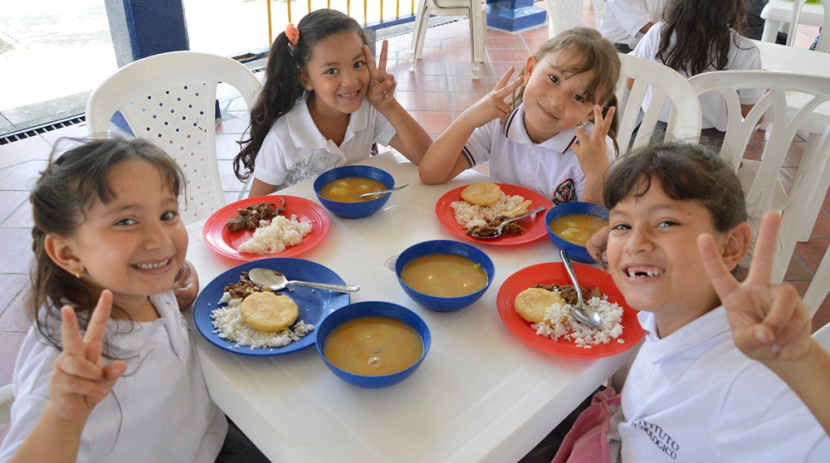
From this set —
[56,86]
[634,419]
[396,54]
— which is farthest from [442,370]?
[396,54]

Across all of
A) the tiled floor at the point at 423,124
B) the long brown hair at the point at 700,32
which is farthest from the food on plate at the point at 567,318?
the long brown hair at the point at 700,32

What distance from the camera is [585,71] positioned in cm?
156

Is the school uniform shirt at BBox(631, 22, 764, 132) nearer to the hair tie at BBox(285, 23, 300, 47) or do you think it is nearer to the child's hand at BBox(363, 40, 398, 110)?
the child's hand at BBox(363, 40, 398, 110)

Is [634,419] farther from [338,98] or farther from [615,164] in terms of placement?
[338,98]

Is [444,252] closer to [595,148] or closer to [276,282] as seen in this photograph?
[276,282]

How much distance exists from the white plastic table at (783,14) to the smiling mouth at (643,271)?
3.09 meters

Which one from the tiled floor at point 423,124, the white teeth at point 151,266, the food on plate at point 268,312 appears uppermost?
the white teeth at point 151,266

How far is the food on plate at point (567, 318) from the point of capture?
1055 mm

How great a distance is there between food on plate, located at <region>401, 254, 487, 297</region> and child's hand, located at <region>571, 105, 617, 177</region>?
45cm

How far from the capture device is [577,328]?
1.08 meters

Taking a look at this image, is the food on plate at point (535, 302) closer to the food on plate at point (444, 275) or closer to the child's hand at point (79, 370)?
the food on plate at point (444, 275)

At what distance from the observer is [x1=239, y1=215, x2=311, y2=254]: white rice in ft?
4.18

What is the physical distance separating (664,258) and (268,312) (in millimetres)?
680

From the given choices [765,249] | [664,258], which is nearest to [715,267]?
[765,249]
